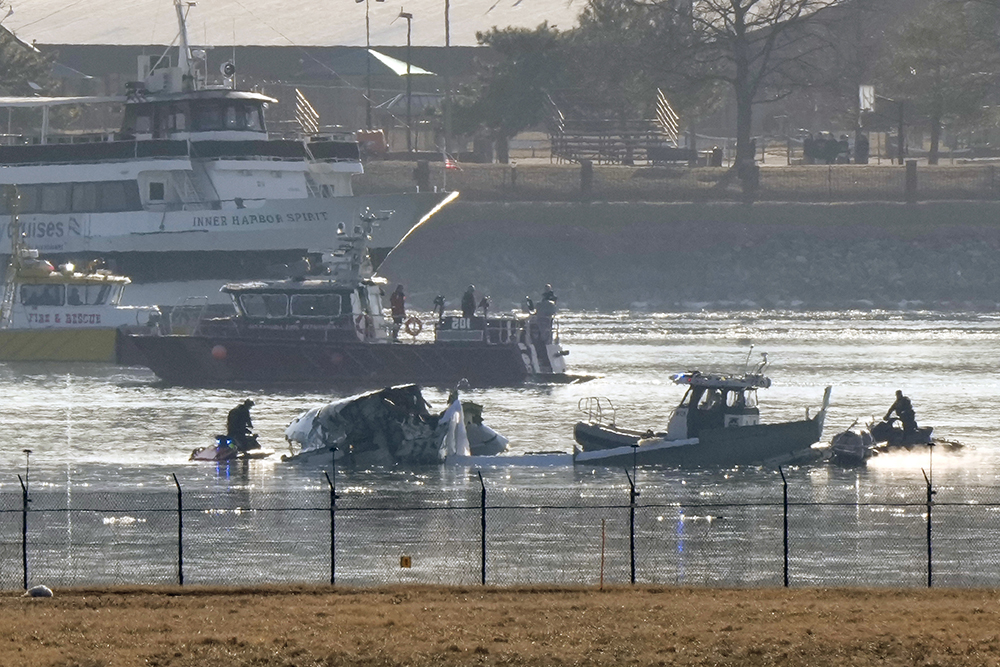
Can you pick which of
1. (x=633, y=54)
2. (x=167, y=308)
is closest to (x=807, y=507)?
(x=167, y=308)

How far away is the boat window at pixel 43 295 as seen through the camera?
64188 millimetres

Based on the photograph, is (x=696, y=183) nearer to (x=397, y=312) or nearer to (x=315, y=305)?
(x=397, y=312)

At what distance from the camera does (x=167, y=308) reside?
70250 millimetres

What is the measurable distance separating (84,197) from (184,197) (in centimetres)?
392

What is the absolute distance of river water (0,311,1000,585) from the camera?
102ft

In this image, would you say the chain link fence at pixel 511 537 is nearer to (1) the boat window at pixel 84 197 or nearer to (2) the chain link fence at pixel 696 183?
(1) the boat window at pixel 84 197

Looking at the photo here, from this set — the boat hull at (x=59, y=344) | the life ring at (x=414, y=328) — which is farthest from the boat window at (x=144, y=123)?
the life ring at (x=414, y=328)

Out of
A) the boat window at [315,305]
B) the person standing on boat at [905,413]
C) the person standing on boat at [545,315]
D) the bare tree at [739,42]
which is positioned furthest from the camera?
the bare tree at [739,42]

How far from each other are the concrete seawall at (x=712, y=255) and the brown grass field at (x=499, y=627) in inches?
2483

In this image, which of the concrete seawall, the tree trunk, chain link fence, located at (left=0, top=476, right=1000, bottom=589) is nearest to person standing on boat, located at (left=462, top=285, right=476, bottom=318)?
chain link fence, located at (left=0, top=476, right=1000, bottom=589)

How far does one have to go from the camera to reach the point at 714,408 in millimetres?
40625

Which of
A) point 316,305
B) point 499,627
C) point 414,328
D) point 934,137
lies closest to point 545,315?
point 414,328

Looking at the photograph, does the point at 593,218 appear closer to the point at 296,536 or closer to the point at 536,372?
the point at 536,372

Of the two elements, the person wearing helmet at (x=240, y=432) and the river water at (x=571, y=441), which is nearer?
the river water at (x=571, y=441)
